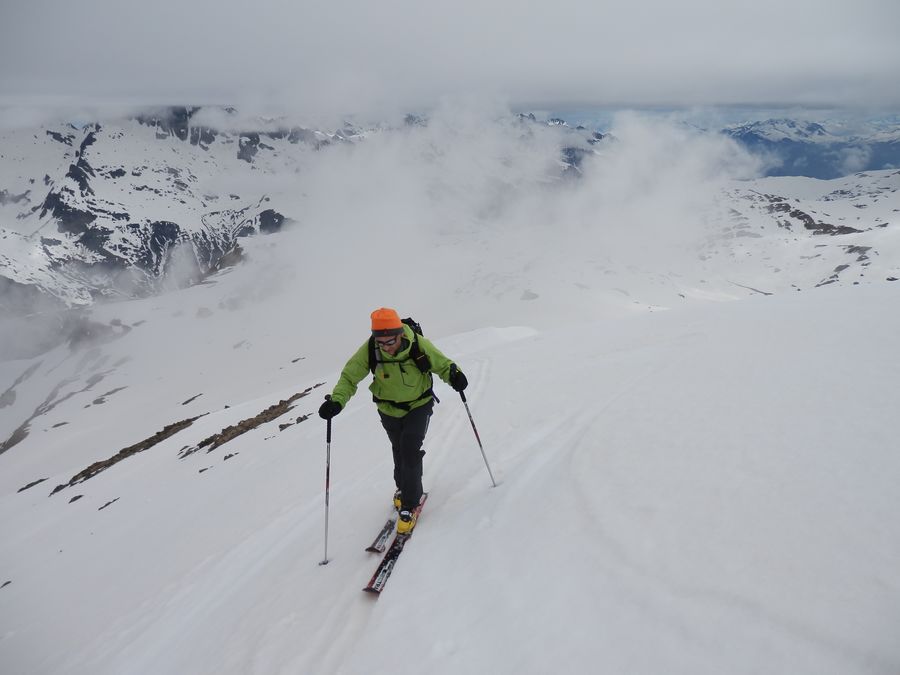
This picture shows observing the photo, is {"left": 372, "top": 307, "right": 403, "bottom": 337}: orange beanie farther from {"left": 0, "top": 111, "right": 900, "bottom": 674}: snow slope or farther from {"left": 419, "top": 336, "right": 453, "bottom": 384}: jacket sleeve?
{"left": 0, "top": 111, "right": 900, "bottom": 674}: snow slope

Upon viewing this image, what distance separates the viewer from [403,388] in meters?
6.98

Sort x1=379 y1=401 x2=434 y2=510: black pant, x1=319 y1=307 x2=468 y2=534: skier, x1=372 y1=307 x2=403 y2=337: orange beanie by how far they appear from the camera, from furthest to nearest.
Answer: x1=379 y1=401 x2=434 y2=510: black pant → x1=319 y1=307 x2=468 y2=534: skier → x1=372 y1=307 x2=403 y2=337: orange beanie

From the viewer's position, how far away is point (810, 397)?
635 cm

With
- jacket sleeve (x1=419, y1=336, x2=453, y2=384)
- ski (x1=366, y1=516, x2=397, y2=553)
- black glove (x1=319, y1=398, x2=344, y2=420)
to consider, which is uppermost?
jacket sleeve (x1=419, y1=336, x2=453, y2=384)

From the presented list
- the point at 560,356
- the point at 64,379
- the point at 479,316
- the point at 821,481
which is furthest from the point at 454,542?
the point at 64,379

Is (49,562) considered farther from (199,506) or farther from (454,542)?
(454,542)

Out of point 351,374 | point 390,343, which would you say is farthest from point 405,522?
point 390,343

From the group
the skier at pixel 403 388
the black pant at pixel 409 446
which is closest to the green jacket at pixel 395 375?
the skier at pixel 403 388

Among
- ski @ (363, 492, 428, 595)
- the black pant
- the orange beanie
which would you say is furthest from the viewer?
the black pant

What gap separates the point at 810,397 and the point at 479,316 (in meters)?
156

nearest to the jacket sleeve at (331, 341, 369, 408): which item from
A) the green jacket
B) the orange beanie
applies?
the green jacket

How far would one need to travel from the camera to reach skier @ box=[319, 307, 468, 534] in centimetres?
682

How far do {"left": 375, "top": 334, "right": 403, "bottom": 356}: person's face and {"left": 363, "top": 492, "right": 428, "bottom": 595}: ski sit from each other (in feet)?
8.97

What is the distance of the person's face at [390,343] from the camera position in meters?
6.51
